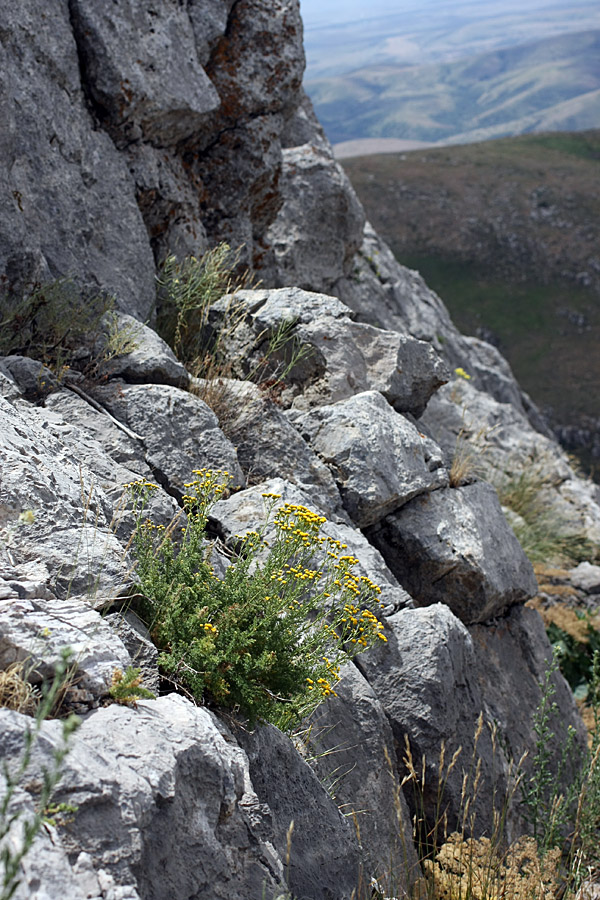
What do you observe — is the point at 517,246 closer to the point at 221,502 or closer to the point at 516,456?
the point at 516,456

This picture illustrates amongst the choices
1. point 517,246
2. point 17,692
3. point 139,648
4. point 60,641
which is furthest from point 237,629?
point 517,246

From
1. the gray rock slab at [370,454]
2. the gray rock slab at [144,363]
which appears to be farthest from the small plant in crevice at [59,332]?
the gray rock slab at [370,454]

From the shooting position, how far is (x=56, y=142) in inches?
226

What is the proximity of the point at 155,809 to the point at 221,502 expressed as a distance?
8.17ft

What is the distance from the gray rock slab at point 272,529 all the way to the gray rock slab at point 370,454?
1.12 ft

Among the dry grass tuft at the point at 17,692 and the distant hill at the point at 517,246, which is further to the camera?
the distant hill at the point at 517,246

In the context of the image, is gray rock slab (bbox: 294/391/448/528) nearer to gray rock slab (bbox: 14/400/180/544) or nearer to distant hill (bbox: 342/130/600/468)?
gray rock slab (bbox: 14/400/180/544)

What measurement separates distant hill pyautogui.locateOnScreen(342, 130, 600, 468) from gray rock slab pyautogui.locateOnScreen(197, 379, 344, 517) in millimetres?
47300

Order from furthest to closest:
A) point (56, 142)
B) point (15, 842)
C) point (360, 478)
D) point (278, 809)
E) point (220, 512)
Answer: point (56, 142)
point (360, 478)
point (220, 512)
point (278, 809)
point (15, 842)

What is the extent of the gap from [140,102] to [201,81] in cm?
86

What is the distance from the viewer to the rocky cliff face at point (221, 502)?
2.39 meters

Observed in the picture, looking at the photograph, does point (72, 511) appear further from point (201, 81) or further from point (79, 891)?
point (201, 81)

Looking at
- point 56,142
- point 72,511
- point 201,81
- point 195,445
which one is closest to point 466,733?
point 195,445

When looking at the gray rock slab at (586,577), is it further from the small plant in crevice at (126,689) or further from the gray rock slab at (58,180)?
the small plant in crevice at (126,689)
